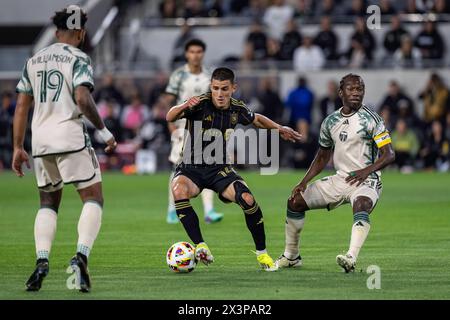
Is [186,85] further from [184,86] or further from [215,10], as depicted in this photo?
[215,10]

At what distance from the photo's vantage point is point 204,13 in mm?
32156

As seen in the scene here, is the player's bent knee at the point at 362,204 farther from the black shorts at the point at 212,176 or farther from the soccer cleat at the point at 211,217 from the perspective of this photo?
the soccer cleat at the point at 211,217

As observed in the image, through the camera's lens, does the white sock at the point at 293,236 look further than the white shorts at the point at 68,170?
Yes

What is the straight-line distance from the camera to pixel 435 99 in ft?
90.9

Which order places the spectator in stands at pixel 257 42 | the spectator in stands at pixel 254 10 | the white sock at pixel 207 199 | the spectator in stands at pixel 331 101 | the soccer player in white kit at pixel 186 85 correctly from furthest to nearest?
the spectator in stands at pixel 254 10, the spectator in stands at pixel 257 42, the spectator in stands at pixel 331 101, the white sock at pixel 207 199, the soccer player in white kit at pixel 186 85

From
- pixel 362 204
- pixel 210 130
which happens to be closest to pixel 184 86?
pixel 210 130

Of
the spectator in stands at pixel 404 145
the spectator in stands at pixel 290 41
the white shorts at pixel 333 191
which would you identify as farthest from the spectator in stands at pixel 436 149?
the white shorts at pixel 333 191

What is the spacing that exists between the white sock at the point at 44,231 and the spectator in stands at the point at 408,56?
19.9 m

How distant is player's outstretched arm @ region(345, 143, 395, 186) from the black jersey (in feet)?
4.22

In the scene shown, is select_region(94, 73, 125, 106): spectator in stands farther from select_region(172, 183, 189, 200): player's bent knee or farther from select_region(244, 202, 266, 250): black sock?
select_region(244, 202, 266, 250): black sock

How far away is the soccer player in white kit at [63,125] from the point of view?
31.2 feet
